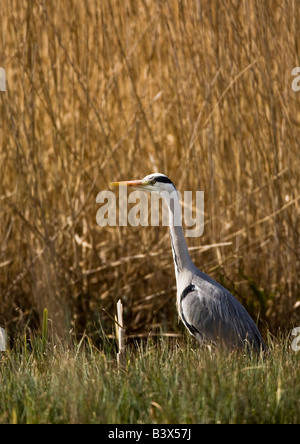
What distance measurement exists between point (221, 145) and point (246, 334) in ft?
3.94

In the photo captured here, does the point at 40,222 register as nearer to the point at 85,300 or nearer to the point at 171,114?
the point at 85,300

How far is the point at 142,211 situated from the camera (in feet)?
14.3

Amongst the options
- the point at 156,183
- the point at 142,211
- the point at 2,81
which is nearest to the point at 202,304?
the point at 156,183

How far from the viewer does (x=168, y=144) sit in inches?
177

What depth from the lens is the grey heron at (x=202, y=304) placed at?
3.59 meters

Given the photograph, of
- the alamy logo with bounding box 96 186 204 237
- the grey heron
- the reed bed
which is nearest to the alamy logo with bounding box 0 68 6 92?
the reed bed

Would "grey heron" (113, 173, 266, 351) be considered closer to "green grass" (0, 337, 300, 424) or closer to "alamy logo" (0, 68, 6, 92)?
"green grass" (0, 337, 300, 424)

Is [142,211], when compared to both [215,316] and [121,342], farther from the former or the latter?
[121,342]

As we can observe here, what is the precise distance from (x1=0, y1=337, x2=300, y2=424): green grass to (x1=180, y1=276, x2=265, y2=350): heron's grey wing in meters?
0.51

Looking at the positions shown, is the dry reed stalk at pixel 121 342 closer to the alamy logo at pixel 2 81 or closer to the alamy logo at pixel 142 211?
the alamy logo at pixel 142 211

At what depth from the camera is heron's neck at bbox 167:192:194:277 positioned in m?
3.67

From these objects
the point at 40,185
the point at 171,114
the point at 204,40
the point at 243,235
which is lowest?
the point at 243,235

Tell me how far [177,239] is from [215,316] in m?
0.39

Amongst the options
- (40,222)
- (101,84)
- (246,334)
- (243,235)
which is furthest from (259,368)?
(101,84)
